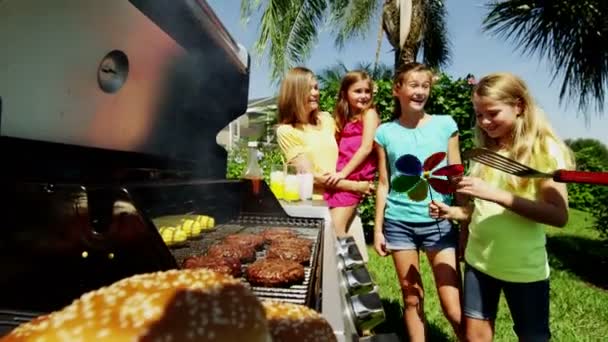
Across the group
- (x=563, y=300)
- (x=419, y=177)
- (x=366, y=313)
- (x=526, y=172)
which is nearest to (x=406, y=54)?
(x=563, y=300)

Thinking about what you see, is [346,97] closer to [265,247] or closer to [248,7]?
[265,247]

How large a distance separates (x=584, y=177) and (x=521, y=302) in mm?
954

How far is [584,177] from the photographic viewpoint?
1.73m

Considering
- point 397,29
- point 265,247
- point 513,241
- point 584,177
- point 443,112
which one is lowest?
point 265,247

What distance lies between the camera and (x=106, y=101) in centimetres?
241

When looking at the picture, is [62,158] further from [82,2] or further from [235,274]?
[235,274]

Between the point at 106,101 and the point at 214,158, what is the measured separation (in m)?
1.02

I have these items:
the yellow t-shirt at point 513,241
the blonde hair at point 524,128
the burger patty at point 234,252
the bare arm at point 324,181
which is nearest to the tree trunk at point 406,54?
the bare arm at point 324,181

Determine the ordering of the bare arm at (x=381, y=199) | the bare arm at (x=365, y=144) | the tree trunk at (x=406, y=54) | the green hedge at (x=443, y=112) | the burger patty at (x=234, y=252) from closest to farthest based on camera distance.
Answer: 1. the burger patty at (x=234, y=252)
2. the bare arm at (x=381, y=199)
3. the bare arm at (x=365, y=144)
4. the green hedge at (x=443, y=112)
5. the tree trunk at (x=406, y=54)

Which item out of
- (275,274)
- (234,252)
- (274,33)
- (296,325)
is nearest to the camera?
(296,325)

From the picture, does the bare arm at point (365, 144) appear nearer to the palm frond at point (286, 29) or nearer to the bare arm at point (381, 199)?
the bare arm at point (381, 199)

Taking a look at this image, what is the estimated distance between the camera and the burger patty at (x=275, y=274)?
1.62 meters

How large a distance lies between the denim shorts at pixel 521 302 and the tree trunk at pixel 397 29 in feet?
25.4

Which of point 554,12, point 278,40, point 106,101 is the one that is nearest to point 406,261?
point 106,101
